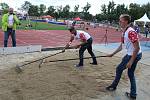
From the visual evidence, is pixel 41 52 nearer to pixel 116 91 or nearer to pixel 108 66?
pixel 108 66

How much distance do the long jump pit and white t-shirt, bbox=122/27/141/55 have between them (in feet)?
3.84

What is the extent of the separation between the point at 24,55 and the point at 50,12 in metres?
80.4

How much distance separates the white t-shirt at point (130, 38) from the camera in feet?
19.7

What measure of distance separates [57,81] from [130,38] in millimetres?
2330

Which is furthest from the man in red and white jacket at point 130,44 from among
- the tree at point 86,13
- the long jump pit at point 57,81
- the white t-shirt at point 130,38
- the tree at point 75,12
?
the tree at point 75,12

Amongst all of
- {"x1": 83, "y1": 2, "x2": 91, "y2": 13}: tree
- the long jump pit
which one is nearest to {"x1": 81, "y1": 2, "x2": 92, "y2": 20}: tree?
{"x1": 83, "y1": 2, "x2": 91, "y2": 13}: tree

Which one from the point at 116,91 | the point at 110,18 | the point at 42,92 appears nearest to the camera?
the point at 42,92

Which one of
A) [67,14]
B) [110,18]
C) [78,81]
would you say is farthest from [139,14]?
[78,81]

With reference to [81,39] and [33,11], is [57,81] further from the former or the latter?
[33,11]

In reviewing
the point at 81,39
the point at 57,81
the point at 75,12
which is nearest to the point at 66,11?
the point at 75,12

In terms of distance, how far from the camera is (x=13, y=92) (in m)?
6.41

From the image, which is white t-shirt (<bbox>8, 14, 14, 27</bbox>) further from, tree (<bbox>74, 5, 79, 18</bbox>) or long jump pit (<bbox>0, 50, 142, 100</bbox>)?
tree (<bbox>74, 5, 79, 18</bbox>)

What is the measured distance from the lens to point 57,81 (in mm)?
7402

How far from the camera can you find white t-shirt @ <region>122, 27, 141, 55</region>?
601cm
